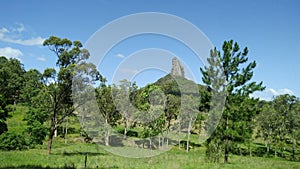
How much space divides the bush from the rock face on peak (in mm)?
15855

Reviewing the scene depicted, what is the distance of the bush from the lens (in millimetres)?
22323

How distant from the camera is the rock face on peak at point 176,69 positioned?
15.6 m

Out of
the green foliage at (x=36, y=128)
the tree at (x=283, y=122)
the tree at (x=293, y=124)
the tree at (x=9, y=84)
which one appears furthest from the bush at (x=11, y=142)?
the tree at (x=293, y=124)

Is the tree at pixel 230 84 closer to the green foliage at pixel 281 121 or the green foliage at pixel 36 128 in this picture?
the green foliage at pixel 36 128

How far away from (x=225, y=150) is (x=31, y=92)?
44115 millimetres

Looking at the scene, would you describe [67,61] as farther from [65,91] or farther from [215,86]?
[215,86]

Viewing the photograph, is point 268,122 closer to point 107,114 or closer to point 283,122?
point 283,122

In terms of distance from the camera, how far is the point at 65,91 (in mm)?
20391

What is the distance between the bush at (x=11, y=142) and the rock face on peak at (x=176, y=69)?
15.9 metres

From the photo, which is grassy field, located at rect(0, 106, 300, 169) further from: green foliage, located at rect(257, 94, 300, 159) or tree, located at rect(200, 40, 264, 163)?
green foliage, located at rect(257, 94, 300, 159)

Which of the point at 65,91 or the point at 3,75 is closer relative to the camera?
the point at 65,91

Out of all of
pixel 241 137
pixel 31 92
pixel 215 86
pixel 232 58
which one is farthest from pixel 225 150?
pixel 31 92

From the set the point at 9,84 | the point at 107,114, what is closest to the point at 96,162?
the point at 107,114

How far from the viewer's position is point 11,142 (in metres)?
23.1
